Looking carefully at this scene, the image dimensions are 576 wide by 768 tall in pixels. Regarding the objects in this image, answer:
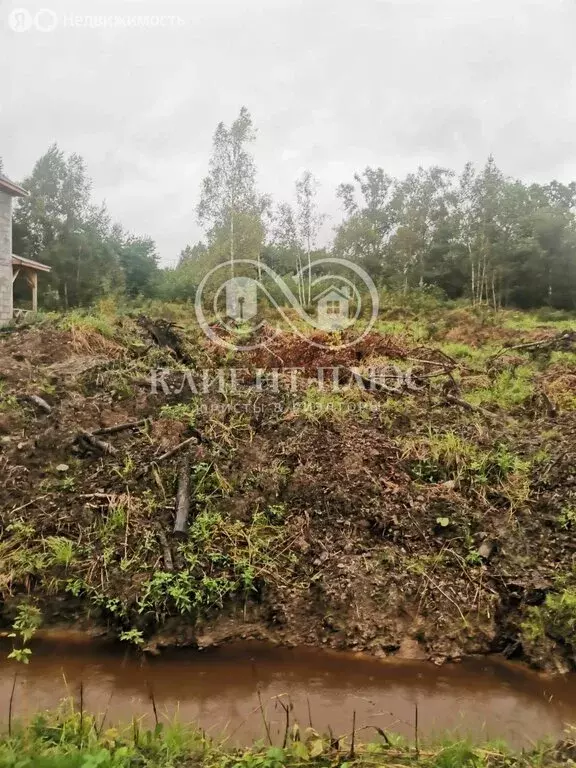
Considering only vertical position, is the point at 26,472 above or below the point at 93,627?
above

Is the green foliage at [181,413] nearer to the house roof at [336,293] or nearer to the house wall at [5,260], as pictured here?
the house wall at [5,260]

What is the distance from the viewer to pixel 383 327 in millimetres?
11789

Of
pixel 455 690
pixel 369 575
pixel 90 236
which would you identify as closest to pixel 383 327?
pixel 369 575

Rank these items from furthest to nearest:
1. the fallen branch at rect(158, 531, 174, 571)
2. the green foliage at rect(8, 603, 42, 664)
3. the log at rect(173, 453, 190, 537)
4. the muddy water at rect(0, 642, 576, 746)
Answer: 1. the log at rect(173, 453, 190, 537)
2. the fallen branch at rect(158, 531, 174, 571)
3. the green foliage at rect(8, 603, 42, 664)
4. the muddy water at rect(0, 642, 576, 746)

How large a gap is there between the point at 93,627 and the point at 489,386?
17.5 ft

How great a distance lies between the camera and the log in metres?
4.16

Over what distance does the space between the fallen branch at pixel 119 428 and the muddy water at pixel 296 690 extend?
2063 mm

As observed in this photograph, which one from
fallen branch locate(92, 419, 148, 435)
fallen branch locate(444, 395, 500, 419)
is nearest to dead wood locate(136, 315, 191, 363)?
fallen branch locate(92, 419, 148, 435)

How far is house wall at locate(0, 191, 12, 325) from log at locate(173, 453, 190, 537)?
1004cm

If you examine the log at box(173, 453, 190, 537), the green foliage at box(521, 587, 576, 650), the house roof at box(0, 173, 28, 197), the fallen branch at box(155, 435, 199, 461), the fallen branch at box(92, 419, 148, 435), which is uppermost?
the house roof at box(0, 173, 28, 197)

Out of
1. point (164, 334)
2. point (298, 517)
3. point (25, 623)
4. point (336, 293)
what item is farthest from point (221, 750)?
point (336, 293)

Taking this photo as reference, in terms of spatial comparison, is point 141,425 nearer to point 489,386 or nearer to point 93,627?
point 93,627

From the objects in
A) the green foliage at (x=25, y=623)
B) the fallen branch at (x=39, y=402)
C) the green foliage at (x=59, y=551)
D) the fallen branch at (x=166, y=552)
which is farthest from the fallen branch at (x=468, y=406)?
the green foliage at (x=25, y=623)

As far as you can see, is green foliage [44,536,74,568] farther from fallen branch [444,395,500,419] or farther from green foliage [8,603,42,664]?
fallen branch [444,395,500,419]
